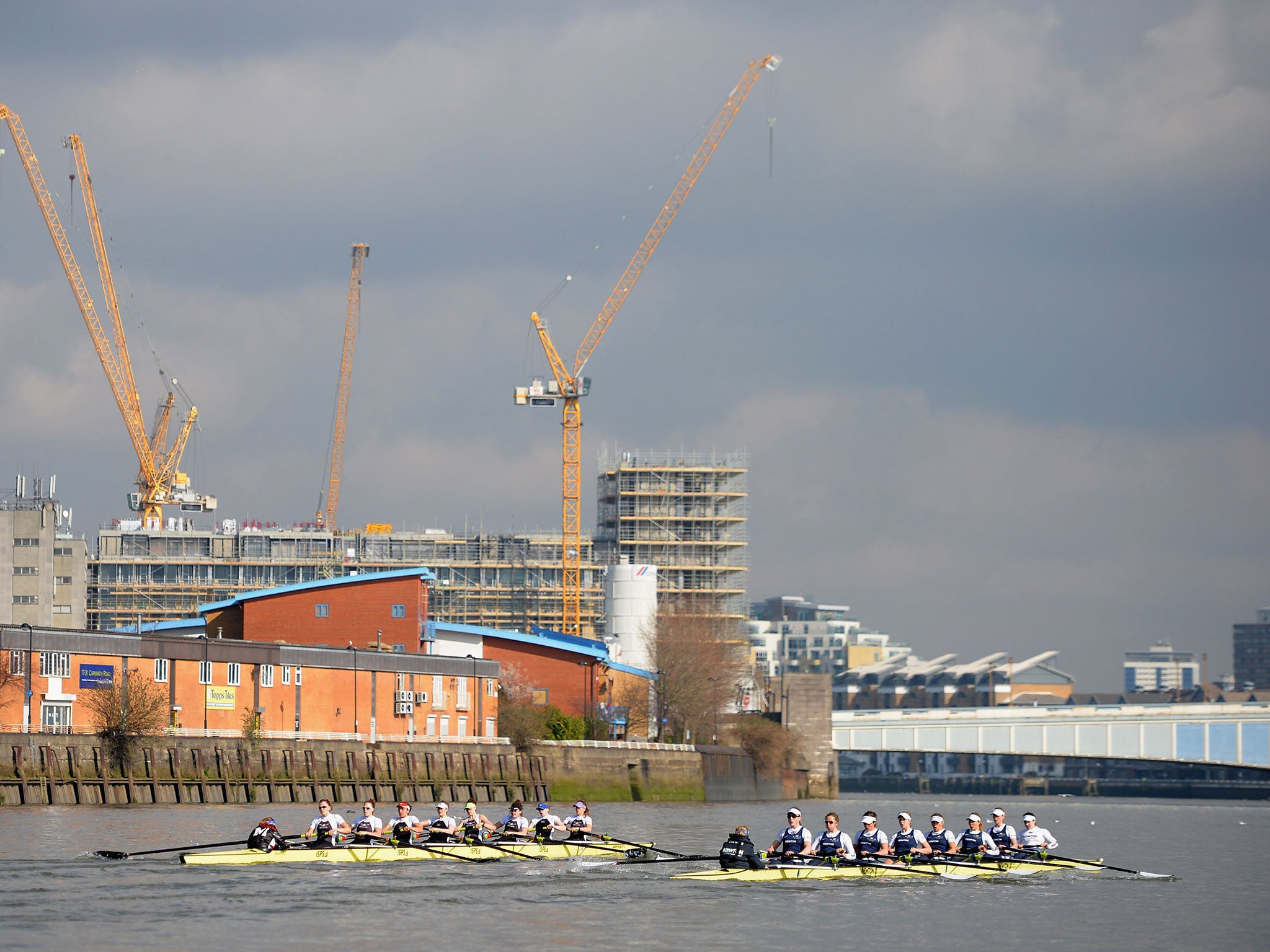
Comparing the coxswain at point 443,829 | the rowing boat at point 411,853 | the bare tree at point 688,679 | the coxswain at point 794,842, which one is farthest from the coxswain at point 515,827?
the bare tree at point 688,679

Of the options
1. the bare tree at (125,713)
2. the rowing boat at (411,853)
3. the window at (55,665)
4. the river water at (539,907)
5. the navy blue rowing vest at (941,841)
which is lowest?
the river water at (539,907)

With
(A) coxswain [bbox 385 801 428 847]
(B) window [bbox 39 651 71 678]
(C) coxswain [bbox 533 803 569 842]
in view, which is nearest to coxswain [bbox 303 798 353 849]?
(A) coxswain [bbox 385 801 428 847]

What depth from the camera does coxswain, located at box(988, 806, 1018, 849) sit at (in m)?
62.4

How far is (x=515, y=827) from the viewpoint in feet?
214

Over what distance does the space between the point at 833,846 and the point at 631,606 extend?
418 feet

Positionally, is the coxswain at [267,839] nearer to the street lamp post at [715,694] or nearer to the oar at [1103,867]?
the oar at [1103,867]

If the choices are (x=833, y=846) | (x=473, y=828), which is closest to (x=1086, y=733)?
(x=473, y=828)

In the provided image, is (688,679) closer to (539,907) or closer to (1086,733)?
(1086,733)

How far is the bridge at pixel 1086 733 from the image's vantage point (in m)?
171

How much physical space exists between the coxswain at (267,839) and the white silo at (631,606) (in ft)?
404

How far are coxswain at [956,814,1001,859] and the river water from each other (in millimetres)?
1013

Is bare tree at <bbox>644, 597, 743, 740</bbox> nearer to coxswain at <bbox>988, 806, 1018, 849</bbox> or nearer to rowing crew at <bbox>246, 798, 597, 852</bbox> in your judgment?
rowing crew at <bbox>246, 798, 597, 852</bbox>

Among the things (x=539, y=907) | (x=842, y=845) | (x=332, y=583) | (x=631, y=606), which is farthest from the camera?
(x=631, y=606)

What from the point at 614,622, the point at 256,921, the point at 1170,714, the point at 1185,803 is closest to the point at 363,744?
the point at 256,921
